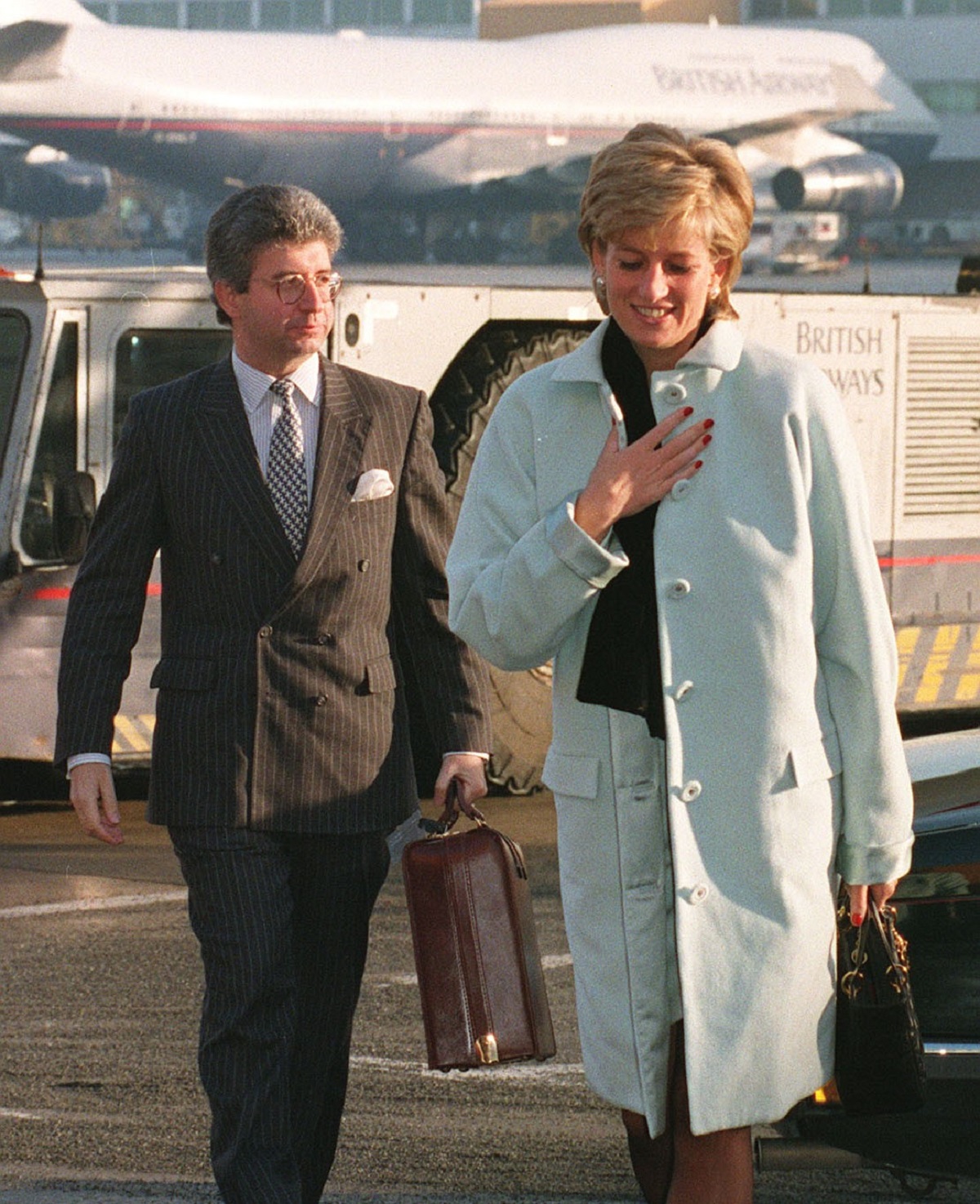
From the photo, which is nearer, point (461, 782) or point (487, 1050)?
point (487, 1050)

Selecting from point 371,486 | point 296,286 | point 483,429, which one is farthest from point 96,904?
point 296,286

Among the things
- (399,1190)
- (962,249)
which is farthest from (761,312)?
(962,249)

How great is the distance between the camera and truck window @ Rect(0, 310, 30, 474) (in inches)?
338

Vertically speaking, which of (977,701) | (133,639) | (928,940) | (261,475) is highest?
(261,475)

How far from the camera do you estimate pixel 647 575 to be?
3.07 m

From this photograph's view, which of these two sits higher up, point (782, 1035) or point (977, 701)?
point (782, 1035)

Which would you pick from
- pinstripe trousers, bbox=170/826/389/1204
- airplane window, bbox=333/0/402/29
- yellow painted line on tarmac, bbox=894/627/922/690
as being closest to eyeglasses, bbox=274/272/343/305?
pinstripe trousers, bbox=170/826/389/1204

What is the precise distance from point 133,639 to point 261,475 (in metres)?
0.34

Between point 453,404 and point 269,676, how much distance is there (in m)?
5.66

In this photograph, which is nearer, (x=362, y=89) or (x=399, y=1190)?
(x=399, y=1190)

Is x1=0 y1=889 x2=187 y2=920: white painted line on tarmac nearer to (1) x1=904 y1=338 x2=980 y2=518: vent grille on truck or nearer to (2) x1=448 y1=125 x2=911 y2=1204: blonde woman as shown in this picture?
(1) x1=904 y1=338 x2=980 y2=518: vent grille on truck

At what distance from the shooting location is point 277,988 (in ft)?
11.9

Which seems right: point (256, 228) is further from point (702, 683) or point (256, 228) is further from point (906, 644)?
point (906, 644)

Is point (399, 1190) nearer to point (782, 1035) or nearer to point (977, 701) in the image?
point (782, 1035)
